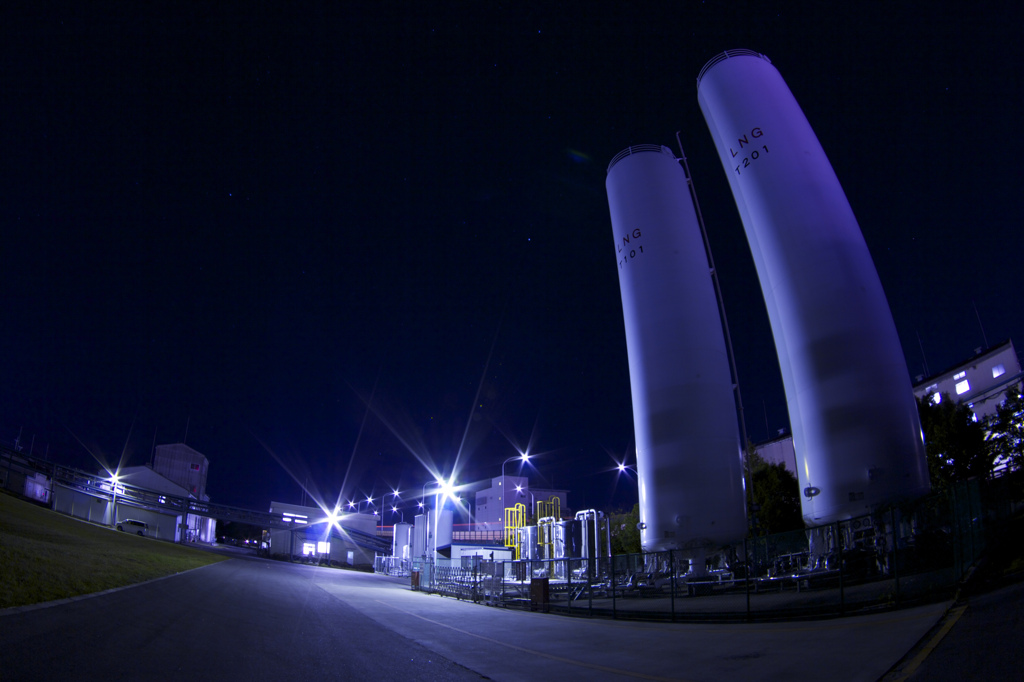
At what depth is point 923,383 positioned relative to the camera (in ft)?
178

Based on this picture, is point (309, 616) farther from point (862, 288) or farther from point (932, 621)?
point (862, 288)

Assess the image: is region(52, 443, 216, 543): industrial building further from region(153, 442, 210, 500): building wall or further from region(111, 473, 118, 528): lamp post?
region(153, 442, 210, 500): building wall

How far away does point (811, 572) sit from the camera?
13430 mm

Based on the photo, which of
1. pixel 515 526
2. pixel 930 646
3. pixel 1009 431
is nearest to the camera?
pixel 930 646

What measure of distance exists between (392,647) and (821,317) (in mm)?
17023

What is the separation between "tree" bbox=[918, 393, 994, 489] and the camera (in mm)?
30250

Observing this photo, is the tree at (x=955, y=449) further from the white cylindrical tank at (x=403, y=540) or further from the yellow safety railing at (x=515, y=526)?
the white cylindrical tank at (x=403, y=540)

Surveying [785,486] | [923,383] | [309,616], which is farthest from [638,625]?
[923,383]

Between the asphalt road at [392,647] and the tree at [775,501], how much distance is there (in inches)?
1115

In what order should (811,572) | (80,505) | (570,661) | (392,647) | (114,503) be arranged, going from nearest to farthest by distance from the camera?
(570,661), (392,647), (811,572), (80,505), (114,503)

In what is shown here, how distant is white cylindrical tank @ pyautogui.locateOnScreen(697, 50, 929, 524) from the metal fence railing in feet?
6.91

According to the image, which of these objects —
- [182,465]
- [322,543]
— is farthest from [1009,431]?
[182,465]

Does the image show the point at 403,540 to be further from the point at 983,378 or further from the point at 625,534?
the point at 983,378

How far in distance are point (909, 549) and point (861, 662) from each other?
525cm
